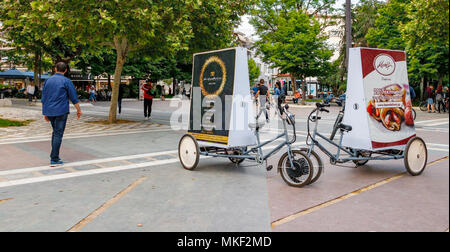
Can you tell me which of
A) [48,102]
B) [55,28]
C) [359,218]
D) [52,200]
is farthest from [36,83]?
[359,218]

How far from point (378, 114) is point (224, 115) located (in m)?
2.61

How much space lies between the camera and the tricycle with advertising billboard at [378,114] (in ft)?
21.0

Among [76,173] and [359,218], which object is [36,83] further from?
[359,218]

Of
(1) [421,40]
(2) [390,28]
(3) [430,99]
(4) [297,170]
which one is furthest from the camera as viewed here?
(2) [390,28]

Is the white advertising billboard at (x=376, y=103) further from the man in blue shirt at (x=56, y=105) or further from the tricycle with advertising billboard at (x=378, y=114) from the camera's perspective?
the man in blue shirt at (x=56, y=105)

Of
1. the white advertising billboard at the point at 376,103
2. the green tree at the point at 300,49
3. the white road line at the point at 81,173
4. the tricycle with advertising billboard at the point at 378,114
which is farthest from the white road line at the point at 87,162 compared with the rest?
the green tree at the point at 300,49

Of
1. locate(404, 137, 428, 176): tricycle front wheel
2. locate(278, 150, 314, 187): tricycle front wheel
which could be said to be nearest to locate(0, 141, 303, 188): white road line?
locate(278, 150, 314, 187): tricycle front wheel

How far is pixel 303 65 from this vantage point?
33031 mm

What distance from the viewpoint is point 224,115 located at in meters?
6.77

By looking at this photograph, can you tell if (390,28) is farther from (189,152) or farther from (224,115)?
(189,152)

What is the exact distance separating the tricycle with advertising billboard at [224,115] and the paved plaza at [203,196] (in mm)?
407

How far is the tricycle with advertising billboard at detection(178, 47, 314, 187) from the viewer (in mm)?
6609

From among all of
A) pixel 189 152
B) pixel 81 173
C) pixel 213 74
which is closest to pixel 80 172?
pixel 81 173


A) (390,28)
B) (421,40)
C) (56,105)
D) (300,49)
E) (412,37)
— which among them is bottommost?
(56,105)
